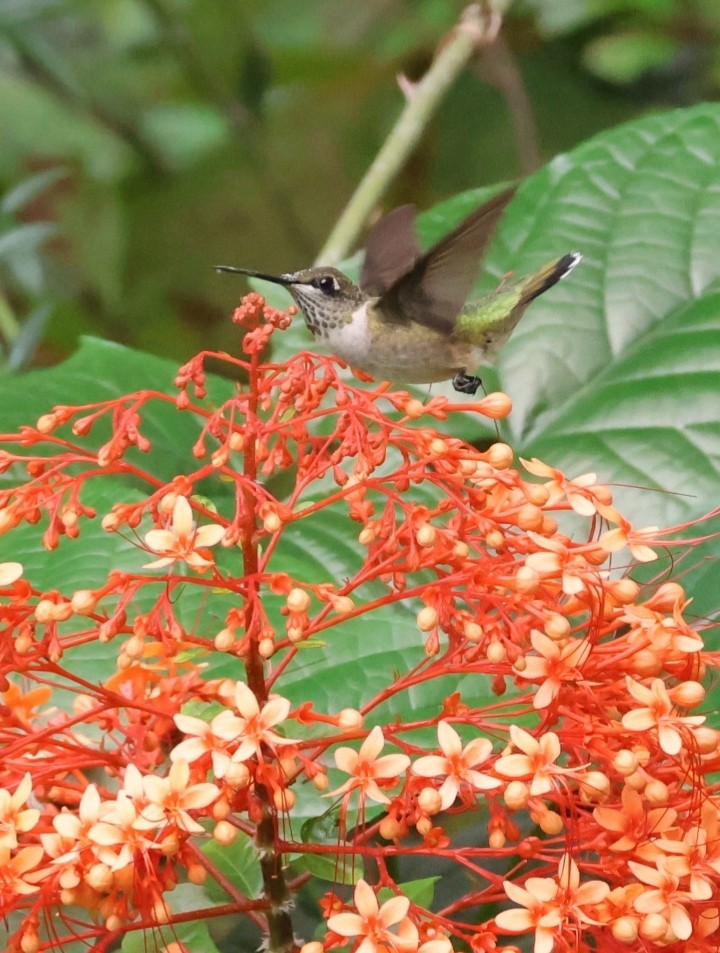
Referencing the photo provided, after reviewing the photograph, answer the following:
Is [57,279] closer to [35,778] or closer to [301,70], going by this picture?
[301,70]

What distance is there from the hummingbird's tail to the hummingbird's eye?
0.24 m

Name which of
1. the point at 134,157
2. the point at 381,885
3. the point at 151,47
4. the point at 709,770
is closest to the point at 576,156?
the point at 709,770

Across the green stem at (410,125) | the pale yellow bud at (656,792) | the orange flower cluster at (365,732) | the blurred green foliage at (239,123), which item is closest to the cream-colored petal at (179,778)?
the orange flower cluster at (365,732)

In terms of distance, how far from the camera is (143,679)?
35.9 inches

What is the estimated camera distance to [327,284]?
45.6 inches

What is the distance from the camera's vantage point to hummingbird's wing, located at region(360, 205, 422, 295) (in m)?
1.21

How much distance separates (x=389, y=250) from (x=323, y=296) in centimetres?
13

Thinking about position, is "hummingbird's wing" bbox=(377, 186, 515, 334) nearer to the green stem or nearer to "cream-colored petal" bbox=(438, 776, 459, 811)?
"cream-colored petal" bbox=(438, 776, 459, 811)

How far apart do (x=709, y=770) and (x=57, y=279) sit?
2.57 metres

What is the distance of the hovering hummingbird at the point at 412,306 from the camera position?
108 centimetres

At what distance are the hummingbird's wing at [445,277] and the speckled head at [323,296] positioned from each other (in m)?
0.06

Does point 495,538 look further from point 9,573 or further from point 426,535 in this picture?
point 9,573

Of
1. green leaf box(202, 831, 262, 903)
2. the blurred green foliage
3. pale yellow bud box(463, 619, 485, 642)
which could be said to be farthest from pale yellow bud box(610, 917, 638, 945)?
the blurred green foliage

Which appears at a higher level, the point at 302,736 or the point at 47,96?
the point at 47,96
